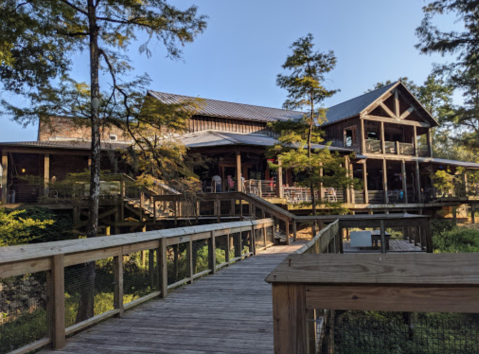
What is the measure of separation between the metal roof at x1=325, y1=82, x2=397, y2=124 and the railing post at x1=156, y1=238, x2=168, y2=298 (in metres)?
21.9

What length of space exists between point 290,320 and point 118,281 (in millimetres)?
3322

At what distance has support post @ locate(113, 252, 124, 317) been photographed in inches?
171

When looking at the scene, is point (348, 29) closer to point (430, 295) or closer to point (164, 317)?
point (164, 317)

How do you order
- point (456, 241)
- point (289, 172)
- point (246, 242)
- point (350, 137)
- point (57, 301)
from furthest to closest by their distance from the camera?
point (350, 137) < point (289, 172) < point (456, 241) < point (246, 242) < point (57, 301)

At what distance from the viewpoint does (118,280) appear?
4336mm

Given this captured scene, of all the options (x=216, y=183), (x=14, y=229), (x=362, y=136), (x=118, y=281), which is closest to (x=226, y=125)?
(x=216, y=183)

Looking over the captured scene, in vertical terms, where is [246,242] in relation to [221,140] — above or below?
below

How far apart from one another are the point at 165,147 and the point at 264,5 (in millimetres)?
12099

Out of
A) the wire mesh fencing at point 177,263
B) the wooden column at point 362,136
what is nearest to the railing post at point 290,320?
the wire mesh fencing at point 177,263

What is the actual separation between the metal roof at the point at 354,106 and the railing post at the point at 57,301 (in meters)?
23.7

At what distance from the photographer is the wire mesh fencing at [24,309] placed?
3.46 meters

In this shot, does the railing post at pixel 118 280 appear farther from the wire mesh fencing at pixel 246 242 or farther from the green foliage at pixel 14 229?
the green foliage at pixel 14 229

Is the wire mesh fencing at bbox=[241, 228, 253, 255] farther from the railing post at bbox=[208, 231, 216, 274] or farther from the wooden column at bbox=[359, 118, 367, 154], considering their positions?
the wooden column at bbox=[359, 118, 367, 154]

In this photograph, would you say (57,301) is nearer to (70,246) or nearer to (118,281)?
(70,246)
